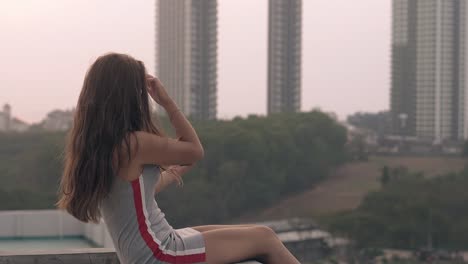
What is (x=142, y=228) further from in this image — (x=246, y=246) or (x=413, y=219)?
(x=413, y=219)

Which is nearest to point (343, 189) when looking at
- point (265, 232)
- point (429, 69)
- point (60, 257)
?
point (429, 69)

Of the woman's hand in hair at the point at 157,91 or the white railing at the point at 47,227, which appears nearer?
the woman's hand in hair at the point at 157,91

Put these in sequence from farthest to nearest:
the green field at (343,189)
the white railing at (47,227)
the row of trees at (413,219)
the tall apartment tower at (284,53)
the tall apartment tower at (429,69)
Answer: the tall apartment tower at (429,69) → the tall apartment tower at (284,53) → the green field at (343,189) → the row of trees at (413,219) → the white railing at (47,227)

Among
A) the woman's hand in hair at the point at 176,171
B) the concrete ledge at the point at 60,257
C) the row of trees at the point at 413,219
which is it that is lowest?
the row of trees at the point at 413,219

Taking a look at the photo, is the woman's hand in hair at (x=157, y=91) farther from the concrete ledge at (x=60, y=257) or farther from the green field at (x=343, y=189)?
the green field at (x=343, y=189)

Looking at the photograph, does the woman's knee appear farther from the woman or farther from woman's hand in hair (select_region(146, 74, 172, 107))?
woman's hand in hair (select_region(146, 74, 172, 107))

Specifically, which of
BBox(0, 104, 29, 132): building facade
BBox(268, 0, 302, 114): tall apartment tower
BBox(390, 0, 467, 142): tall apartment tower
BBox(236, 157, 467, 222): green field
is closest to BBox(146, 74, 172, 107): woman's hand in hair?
BBox(236, 157, 467, 222): green field

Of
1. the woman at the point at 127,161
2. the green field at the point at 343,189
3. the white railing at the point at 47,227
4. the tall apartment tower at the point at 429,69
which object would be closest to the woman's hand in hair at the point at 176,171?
the woman at the point at 127,161

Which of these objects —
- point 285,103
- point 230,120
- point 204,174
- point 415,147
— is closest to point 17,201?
point 204,174
